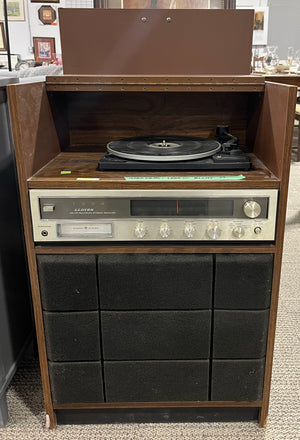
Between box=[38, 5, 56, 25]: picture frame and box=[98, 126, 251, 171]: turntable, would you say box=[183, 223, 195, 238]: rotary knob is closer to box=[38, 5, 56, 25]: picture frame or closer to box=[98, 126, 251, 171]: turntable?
box=[98, 126, 251, 171]: turntable

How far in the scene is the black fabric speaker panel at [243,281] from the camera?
108 centimetres

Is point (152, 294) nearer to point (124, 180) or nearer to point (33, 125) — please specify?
point (124, 180)

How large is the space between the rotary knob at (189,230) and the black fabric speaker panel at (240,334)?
0.75ft

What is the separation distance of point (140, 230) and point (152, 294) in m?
0.18

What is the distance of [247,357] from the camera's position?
1.17m

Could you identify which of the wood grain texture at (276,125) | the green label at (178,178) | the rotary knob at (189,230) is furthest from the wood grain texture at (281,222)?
the rotary knob at (189,230)

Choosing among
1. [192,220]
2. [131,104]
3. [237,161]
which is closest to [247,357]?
[192,220]

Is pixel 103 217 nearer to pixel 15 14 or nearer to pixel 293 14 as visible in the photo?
pixel 15 14

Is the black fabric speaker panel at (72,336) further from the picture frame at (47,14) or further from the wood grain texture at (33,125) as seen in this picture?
the picture frame at (47,14)

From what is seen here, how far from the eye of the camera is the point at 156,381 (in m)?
1.20

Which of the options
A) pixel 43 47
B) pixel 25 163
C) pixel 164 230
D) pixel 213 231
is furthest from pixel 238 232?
pixel 43 47

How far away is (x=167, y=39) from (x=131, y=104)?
0.83 ft

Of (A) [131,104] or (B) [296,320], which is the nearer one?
(A) [131,104]

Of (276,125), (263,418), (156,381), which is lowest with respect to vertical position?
(263,418)
